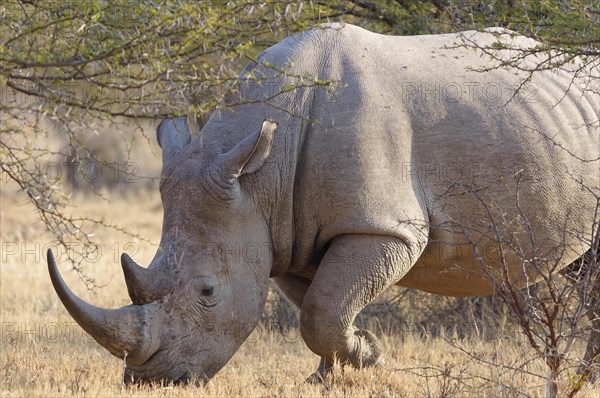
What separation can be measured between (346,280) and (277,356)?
205 cm

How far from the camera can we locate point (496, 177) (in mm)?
6465

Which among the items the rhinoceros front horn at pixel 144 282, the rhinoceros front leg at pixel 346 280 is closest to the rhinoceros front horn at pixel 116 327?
the rhinoceros front horn at pixel 144 282

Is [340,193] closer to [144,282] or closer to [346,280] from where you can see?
[346,280]

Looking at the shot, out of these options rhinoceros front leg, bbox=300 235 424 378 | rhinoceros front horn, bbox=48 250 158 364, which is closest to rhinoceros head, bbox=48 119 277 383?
rhinoceros front horn, bbox=48 250 158 364

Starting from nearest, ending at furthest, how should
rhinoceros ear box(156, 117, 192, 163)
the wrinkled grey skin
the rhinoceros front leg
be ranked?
the wrinkled grey skin, the rhinoceros front leg, rhinoceros ear box(156, 117, 192, 163)

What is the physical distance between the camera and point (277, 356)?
8.01 metres

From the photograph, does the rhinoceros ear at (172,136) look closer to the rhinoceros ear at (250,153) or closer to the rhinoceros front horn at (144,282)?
the rhinoceros ear at (250,153)

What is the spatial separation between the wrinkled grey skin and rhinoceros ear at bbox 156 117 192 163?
0.01m

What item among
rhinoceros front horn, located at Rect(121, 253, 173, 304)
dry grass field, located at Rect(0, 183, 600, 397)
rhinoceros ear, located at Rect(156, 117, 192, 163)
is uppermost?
rhinoceros ear, located at Rect(156, 117, 192, 163)

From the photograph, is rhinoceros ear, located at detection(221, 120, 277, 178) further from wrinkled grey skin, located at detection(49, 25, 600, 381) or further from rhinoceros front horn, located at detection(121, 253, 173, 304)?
rhinoceros front horn, located at detection(121, 253, 173, 304)

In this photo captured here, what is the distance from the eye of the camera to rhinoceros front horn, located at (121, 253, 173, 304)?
233 inches

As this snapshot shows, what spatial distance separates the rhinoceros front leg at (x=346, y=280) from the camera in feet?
20.1

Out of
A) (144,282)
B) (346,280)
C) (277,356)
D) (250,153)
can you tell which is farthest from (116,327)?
(277,356)

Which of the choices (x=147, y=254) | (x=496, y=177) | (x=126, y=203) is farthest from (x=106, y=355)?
(x=126, y=203)
